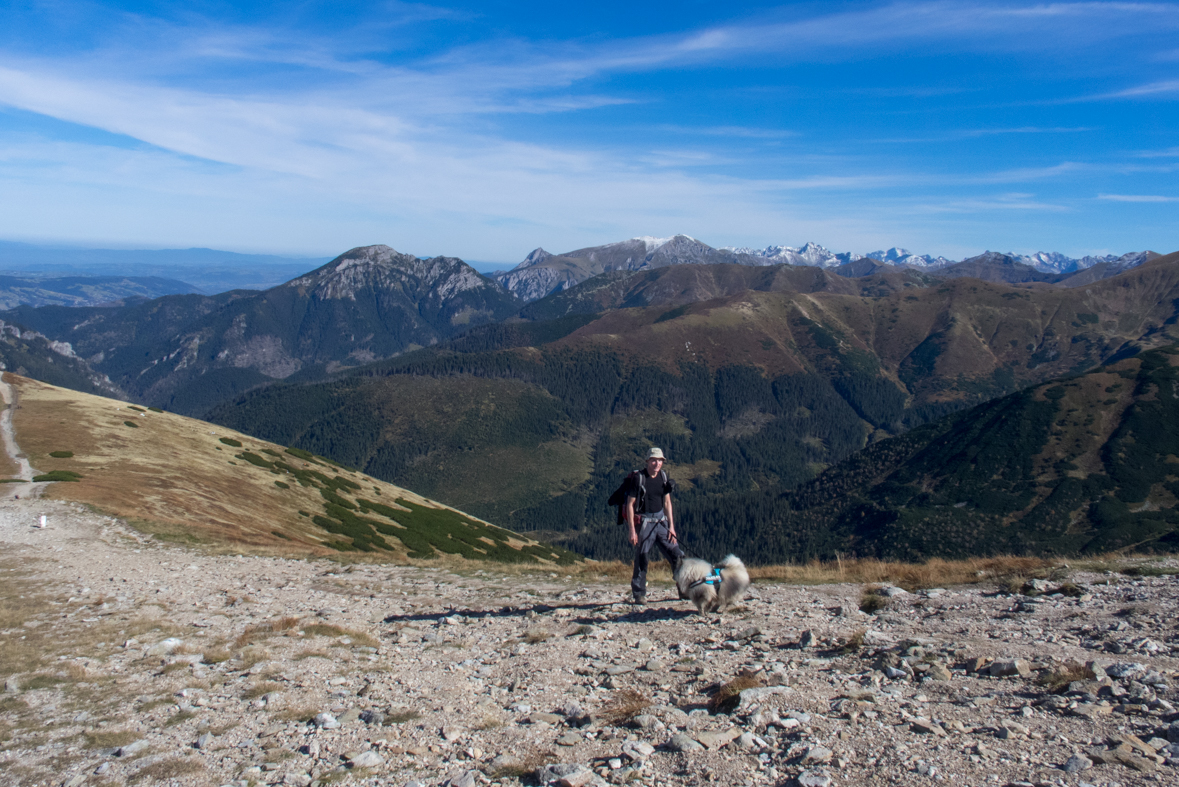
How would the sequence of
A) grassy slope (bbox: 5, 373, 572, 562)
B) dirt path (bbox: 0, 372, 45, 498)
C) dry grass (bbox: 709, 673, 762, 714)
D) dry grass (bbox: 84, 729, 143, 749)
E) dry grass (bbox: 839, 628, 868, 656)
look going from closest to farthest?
1. dry grass (bbox: 84, 729, 143, 749)
2. dry grass (bbox: 709, 673, 762, 714)
3. dry grass (bbox: 839, 628, 868, 656)
4. dirt path (bbox: 0, 372, 45, 498)
5. grassy slope (bbox: 5, 373, 572, 562)

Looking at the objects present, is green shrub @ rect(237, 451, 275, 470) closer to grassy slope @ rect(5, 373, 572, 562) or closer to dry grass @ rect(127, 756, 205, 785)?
grassy slope @ rect(5, 373, 572, 562)

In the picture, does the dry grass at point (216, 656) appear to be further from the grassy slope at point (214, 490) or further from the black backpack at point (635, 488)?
the grassy slope at point (214, 490)

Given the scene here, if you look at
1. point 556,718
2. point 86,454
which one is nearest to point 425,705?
point 556,718

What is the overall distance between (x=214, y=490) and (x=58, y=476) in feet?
28.0

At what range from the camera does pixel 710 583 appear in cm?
1558

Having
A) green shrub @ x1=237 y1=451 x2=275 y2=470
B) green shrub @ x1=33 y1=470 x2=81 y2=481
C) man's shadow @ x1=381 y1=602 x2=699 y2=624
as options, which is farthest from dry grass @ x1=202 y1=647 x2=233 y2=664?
green shrub @ x1=237 y1=451 x2=275 y2=470

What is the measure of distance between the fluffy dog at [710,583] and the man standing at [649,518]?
0.59m

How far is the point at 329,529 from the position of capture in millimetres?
46000

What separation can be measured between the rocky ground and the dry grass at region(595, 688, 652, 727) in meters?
0.05

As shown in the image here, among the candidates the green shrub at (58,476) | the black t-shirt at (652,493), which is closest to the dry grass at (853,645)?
the black t-shirt at (652,493)

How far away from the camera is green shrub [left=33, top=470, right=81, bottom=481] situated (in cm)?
3747

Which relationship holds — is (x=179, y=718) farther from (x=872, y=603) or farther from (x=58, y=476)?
(x=58, y=476)

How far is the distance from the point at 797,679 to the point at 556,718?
421cm

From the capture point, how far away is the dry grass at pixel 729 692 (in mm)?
9469
